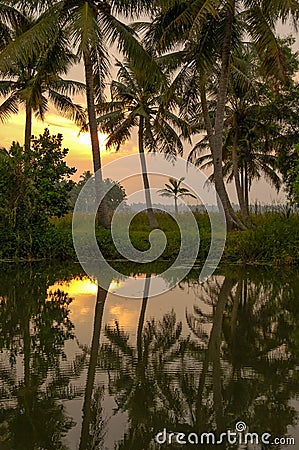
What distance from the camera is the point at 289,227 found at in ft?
54.7

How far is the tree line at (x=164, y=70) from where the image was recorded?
51.9ft

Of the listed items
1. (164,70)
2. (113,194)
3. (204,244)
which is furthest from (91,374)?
(113,194)

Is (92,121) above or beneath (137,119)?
beneath

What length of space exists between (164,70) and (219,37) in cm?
308

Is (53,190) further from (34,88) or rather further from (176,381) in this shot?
(176,381)

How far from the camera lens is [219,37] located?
1753cm

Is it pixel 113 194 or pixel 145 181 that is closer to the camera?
pixel 145 181

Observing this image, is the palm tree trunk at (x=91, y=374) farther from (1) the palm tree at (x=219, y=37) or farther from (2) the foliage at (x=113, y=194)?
(1) the palm tree at (x=219, y=37)

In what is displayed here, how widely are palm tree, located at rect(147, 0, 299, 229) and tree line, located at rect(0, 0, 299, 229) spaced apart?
28mm

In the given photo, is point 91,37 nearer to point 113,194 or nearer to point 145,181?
point 145,181

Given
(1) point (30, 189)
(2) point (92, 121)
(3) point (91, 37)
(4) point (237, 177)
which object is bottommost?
(1) point (30, 189)

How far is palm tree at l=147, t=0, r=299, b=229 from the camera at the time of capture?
51.9 feet

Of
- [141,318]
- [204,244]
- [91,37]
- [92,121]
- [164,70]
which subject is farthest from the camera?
[164,70]

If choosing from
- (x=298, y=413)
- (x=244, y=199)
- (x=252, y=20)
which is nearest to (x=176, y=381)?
(x=298, y=413)
